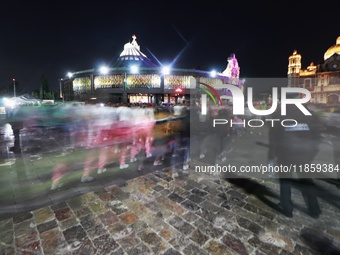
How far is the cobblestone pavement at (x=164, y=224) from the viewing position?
2957mm

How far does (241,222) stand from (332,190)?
2.73 m

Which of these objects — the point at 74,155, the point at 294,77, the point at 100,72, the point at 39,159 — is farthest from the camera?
the point at 294,77

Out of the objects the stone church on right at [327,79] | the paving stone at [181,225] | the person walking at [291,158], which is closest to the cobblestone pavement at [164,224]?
the paving stone at [181,225]

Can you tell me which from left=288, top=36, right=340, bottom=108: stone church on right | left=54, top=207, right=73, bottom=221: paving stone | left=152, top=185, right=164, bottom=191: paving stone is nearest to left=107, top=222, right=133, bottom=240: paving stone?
left=54, top=207, right=73, bottom=221: paving stone

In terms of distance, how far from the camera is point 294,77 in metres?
93.2

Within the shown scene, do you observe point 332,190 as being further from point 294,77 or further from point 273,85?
point 294,77

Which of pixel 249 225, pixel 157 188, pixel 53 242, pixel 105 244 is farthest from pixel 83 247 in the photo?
pixel 249 225

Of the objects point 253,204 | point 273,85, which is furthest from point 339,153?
point 253,204

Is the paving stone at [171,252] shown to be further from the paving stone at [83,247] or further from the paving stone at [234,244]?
the paving stone at [83,247]

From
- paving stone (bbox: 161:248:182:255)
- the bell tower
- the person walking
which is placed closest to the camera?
paving stone (bbox: 161:248:182:255)

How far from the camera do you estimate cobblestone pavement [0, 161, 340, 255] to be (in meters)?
2.96

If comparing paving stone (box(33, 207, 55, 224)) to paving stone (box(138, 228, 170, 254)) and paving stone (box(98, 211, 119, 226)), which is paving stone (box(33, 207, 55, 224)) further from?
paving stone (box(138, 228, 170, 254))

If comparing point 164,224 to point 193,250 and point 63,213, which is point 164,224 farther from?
point 63,213

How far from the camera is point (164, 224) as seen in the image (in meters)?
3.49
